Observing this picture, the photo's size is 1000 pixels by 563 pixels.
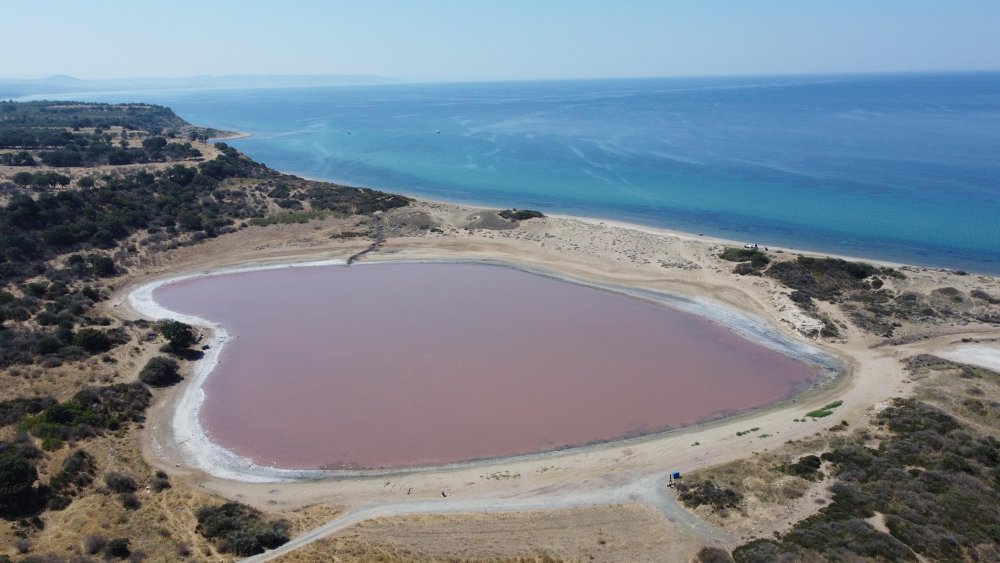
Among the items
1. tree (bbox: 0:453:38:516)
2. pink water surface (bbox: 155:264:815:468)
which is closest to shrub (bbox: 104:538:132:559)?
tree (bbox: 0:453:38:516)

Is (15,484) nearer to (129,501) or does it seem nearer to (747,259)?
(129,501)

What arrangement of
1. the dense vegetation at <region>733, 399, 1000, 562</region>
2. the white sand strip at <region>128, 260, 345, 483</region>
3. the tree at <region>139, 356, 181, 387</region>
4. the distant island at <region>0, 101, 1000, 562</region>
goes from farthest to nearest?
the tree at <region>139, 356, 181, 387</region>
the white sand strip at <region>128, 260, 345, 483</region>
the distant island at <region>0, 101, 1000, 562</region>
the dense vegetation at <region>733, 399, 1000, 562</region>

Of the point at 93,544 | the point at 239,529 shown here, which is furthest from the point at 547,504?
the point at 93,544

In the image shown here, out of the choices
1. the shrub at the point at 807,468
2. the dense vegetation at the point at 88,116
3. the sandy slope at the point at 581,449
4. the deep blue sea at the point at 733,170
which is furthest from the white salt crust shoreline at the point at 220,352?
the dense vegetation at the point at 88,116

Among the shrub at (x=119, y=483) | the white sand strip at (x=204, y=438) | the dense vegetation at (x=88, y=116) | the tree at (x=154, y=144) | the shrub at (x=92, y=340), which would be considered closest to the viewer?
the shrub at (x=119, y=483)

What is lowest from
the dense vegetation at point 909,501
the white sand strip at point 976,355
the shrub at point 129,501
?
the shrub at point 129,501

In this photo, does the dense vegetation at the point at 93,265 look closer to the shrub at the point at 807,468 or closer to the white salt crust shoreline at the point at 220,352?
the white salt crust shoreline at the point at 220,352

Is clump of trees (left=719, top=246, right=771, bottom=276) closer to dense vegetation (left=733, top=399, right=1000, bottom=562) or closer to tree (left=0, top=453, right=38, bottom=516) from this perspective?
dense vegetation (left=733, top=399, right=1000, bottom=562)
